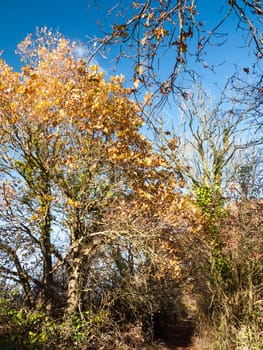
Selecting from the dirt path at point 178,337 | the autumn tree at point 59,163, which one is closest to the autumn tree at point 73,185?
the autumn tree at point 59,163

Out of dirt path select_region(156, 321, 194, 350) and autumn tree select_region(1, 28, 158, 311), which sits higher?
autumn tree select_region(1, 28, 158, 311)

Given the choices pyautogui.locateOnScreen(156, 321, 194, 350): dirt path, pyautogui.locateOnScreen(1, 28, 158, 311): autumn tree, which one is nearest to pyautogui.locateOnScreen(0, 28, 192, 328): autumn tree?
pyautogui.locateOnScreen(1, 28, 158, 311): autumn tree

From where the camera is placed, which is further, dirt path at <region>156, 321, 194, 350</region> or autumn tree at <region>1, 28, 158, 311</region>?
dirt path at <region>156, 321, 194, 350</region>

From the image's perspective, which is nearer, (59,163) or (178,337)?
(59,163)

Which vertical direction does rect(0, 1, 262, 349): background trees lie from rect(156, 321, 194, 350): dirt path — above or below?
above

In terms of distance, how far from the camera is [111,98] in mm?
8469

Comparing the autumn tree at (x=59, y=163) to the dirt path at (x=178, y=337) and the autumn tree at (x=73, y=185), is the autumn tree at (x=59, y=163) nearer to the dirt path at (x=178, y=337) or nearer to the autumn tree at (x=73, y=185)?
the autumn tree at (x=73, y=185)

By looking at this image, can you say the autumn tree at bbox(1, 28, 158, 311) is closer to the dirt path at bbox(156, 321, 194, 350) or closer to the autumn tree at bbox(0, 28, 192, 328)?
the autumn tree at bbox(0, 28, 192, 328)

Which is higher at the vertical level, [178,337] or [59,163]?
[59,163]

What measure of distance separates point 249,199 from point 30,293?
7227 mm

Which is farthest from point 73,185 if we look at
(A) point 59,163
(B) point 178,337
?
(B) point 178,337

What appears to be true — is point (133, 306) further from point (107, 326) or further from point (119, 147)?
point (119, 147)

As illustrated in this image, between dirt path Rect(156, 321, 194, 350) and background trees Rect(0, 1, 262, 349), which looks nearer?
background trees Rect(0, 1, 262, 349)

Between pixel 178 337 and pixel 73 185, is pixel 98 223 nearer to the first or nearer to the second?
pixel 73 185
